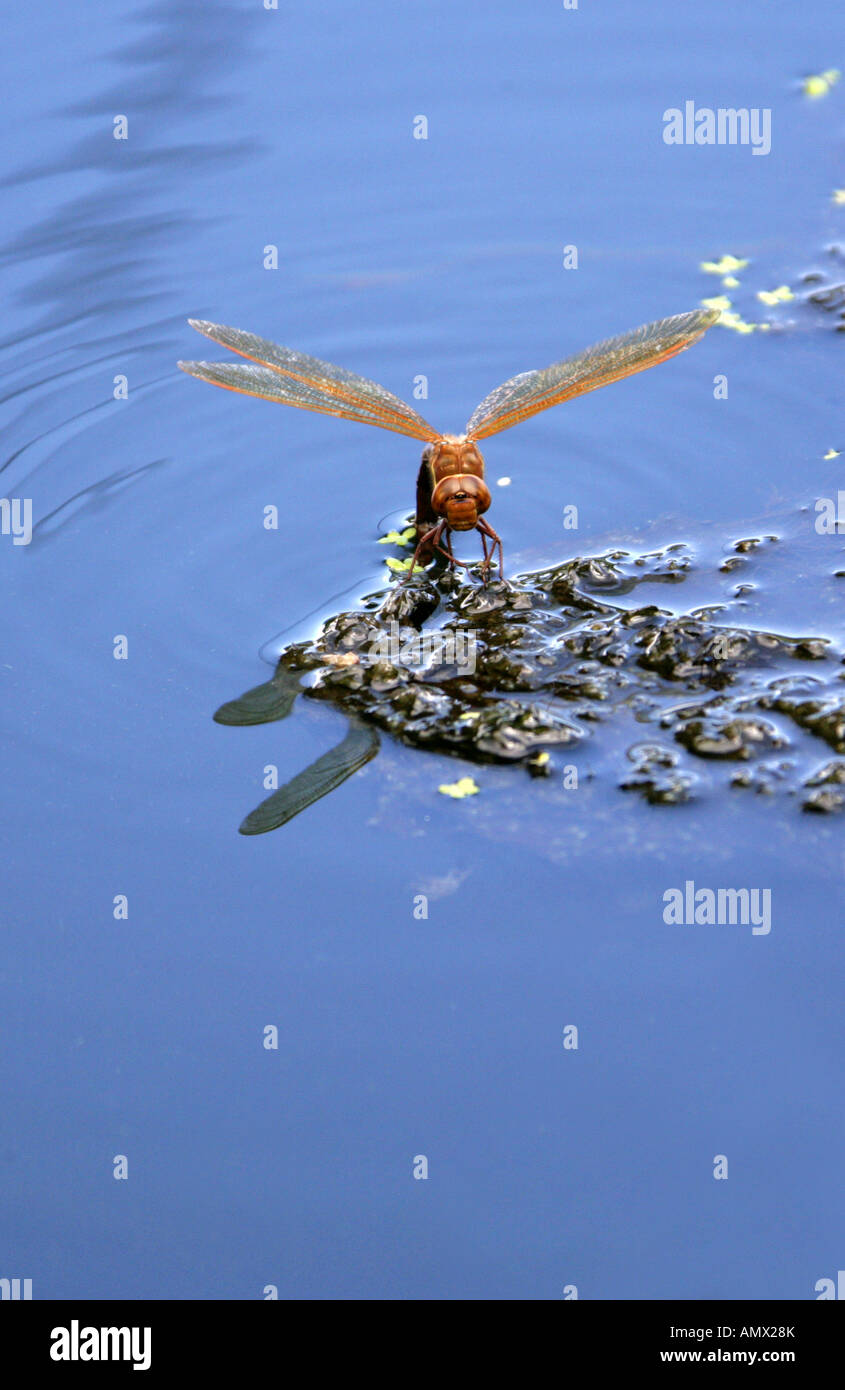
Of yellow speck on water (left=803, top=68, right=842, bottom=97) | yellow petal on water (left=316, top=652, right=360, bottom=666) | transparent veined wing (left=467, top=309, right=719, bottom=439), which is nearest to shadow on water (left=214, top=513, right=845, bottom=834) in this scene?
yellow petal on water (left=316, top=652, right=360, bottom=666)

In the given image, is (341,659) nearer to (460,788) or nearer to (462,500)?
(462,500)

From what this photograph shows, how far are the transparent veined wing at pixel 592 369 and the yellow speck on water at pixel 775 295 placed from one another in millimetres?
1665

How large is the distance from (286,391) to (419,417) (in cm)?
52

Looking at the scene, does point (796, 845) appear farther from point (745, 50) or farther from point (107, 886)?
point (745, 50)

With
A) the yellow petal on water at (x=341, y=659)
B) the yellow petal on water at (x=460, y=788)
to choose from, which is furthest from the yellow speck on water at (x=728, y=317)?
the yellow petal on water at (x=460, y=788)

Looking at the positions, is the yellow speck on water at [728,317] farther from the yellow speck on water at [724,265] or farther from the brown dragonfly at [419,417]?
the brown dragonfly at [419,417]

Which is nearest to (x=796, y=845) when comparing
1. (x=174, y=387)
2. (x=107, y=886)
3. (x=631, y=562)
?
(x=631, y=562)

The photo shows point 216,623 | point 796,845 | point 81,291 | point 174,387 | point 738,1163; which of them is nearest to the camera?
point 738,1163

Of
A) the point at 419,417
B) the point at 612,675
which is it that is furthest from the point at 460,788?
the point at 419,417

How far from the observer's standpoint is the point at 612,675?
16.5 feet

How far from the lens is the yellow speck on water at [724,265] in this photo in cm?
718

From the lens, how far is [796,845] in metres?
4.29

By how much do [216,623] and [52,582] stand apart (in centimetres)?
75

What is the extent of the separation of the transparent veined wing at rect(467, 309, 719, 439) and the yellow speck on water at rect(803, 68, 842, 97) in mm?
3544
